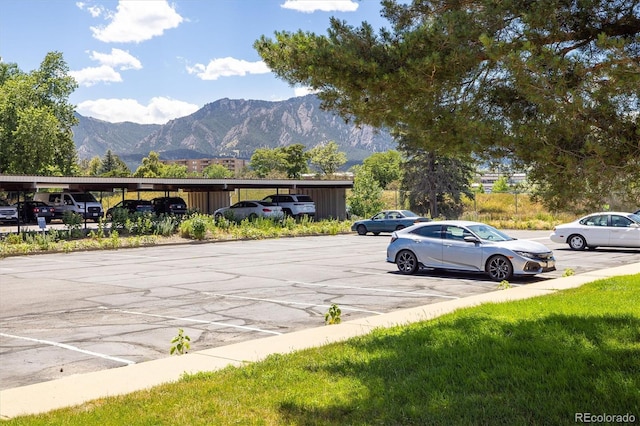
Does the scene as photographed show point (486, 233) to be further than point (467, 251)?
Yes

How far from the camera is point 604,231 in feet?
82.1

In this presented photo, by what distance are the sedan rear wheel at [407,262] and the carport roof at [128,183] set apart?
2080 cm

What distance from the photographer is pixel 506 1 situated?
26.6 feet

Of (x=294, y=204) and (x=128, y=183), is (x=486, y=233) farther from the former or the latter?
(x=294, y=204)

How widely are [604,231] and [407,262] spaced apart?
35.8ft

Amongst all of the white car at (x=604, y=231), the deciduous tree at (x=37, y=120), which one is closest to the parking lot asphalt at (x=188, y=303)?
the white car at (x=604, y=231)

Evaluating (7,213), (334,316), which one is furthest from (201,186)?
(334,316)

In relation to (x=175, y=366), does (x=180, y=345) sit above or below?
above

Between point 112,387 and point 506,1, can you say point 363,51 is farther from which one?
point 112,387

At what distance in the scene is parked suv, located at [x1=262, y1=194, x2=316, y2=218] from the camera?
1844 inches

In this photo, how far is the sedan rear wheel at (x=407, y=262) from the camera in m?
18.1

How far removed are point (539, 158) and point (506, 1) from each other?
2.03 meters

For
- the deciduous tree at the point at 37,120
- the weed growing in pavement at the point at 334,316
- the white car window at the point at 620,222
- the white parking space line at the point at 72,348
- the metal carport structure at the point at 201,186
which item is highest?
the deciduous tree at the point at 37,120

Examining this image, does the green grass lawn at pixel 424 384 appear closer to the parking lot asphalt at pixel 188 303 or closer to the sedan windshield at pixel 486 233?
the parking lot asphalt at pixel 188 303
